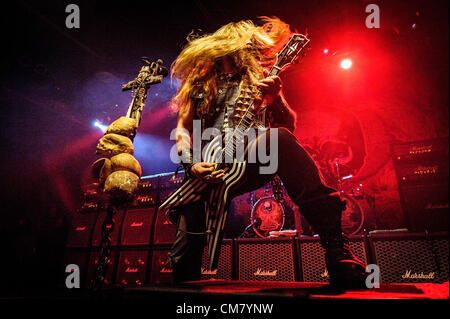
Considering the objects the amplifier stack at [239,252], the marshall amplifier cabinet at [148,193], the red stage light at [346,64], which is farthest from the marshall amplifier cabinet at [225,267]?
the red stage light at [346,64]

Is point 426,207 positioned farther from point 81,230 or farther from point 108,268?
point 81,230

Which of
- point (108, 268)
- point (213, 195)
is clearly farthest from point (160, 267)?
point (213, 195)

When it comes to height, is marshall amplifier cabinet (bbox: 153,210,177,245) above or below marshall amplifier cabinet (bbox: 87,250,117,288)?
above

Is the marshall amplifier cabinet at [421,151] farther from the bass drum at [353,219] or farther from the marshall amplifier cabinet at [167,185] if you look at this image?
the marshall amplifier cabinet at [167,185]

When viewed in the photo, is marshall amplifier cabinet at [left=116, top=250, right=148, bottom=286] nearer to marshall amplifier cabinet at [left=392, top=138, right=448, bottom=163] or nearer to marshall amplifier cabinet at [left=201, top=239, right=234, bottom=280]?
marshall amplifier cabinet at [left=201, top=239, right=234, bottom=280]

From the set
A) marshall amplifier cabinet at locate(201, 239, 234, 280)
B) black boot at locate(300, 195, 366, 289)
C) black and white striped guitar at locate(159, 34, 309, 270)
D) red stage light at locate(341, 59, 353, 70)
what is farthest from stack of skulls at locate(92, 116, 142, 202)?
red stage light at locate(341, 59, 353, 70)

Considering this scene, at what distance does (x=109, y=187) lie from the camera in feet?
5.42

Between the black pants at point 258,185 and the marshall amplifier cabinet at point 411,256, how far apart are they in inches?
88.2

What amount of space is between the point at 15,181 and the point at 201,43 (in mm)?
6466

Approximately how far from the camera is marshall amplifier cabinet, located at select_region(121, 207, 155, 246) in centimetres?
438

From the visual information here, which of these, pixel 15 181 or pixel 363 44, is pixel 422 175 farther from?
pixel 15 181

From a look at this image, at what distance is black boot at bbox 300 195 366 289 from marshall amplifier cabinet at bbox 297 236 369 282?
77.9 inches

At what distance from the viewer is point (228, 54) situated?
182cm

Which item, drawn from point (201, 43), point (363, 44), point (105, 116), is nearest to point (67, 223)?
point (105, 116)
